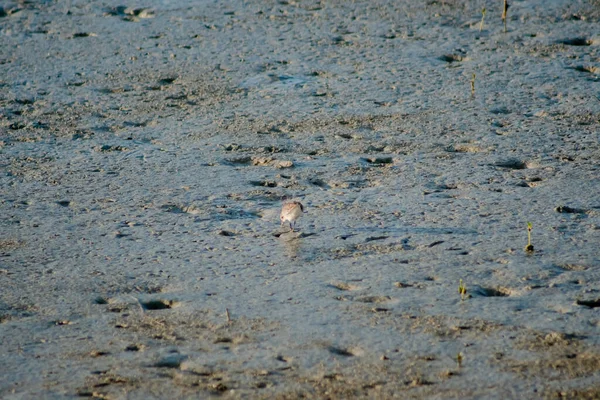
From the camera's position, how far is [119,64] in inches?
289

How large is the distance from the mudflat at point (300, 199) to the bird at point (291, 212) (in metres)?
0.10

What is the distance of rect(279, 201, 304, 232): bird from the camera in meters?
4.66

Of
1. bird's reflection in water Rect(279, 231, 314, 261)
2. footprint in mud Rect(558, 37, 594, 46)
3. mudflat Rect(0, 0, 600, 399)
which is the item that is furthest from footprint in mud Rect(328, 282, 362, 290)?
footprint in mud Rect(558, 37, 594, 46)

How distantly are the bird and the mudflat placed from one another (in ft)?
0.31

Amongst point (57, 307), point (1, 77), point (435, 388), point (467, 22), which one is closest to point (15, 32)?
point (1, 77)

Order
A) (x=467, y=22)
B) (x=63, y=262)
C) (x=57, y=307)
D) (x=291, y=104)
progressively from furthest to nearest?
1. (x=467, y=22)
2. (x=291, y=104)
3. (x=63, y=262)
4. (x=57, y=307)

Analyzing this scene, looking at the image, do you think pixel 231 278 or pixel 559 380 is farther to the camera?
pixel 231 278

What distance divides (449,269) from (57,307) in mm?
1913

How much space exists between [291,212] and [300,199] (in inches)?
20.6

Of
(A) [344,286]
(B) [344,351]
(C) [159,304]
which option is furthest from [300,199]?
(B) [344,351]

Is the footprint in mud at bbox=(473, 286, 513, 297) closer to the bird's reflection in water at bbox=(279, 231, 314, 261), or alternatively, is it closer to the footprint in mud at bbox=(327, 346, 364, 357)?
the footprint in mud at bbox=(327, 346, 364, 357)

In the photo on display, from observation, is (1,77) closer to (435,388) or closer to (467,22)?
(467,22)

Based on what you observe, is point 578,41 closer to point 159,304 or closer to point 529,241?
point 529,241

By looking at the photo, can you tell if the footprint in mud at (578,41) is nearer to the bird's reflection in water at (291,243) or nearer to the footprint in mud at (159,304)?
the bird's reflection in water at (291,243)
